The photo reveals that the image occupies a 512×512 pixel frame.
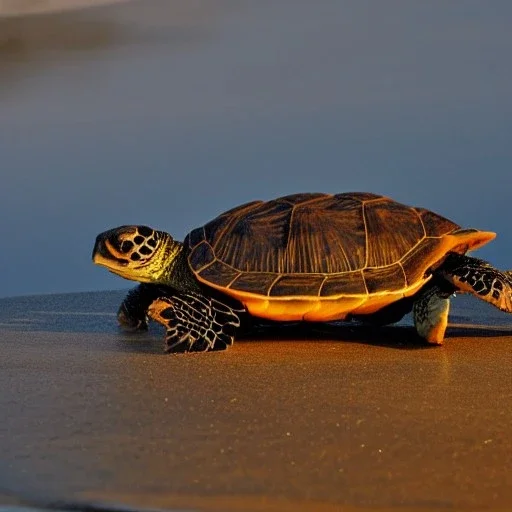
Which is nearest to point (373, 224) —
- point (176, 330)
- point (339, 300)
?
point (339, 300)

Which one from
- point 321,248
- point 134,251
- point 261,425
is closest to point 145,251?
point 134,251

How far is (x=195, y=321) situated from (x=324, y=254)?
757 millimetres

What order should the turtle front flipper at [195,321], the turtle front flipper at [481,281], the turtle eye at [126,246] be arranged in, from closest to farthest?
the turtle front flipper at [195,321] < the turtle front flipper at [481,281] < the turtle eye at [126,246]

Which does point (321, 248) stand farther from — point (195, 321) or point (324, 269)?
point (195, 321)

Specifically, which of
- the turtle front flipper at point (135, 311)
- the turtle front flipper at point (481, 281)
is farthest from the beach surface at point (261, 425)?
the turtle front flipper at point (135, 311)

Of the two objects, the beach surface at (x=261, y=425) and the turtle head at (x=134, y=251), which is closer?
the beach surface at (x=261, y=425)

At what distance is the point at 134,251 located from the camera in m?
5.61

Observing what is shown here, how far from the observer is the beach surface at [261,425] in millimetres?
2568

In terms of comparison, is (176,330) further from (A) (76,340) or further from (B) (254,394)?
(B) (254,394)

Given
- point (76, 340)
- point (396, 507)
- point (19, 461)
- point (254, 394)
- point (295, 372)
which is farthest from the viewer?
point (76, 340)

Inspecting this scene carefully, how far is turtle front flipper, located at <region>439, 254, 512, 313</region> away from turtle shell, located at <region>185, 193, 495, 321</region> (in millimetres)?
102

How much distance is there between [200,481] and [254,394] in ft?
3.66

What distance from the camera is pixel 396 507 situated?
2434 mm

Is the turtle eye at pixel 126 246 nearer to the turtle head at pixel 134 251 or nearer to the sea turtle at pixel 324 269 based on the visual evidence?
the turtle head at pixel 134 251
